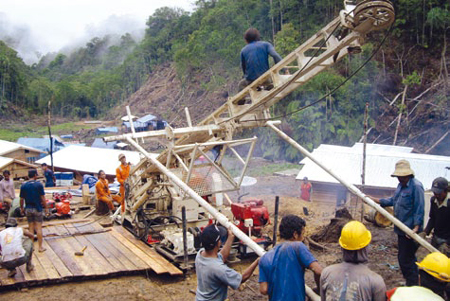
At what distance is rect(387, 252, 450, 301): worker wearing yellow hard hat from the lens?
287cm

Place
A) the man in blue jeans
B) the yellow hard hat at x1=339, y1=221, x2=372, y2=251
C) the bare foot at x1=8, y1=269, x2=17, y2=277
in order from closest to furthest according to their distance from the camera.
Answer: the yellow hard hat at x1=339, y1=221, x2=372, y2=251, the bare foot at x1=8, y1=269, x2=17, y2=277, the man in blue jeans

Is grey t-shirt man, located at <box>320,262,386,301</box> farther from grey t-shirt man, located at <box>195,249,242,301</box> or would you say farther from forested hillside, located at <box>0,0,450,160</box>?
forested hillside, located at <box>0,0,450,160</box>

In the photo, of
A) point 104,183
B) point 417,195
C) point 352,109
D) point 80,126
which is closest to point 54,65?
point 80,126

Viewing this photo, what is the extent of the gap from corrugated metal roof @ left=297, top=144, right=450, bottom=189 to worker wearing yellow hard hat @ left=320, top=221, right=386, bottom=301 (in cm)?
1281

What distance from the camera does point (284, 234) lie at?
12.6 feet

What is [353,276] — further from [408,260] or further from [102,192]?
[102,192]

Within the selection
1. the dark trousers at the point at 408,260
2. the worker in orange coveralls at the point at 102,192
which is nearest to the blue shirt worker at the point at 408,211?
the dark trousers at the point at 408,260

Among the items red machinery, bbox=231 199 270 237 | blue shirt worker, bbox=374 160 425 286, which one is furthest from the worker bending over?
blue shirt worker, bbox=374 160 425 286

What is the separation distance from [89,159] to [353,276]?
2585cm

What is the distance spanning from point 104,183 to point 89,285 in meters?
5.58

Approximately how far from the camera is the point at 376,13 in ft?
18.4

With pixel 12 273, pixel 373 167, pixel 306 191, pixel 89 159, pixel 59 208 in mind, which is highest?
pixel 89 159

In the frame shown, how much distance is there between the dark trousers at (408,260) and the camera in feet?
19.5

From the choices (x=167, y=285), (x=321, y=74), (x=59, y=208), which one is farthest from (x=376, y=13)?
(x=321, y=74)
